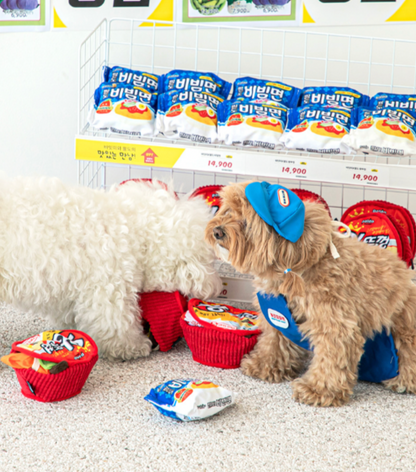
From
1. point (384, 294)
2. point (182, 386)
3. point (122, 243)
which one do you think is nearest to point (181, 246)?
point (122, 243)

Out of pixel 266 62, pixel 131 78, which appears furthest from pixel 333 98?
pixel 266 62

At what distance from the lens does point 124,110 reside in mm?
1492

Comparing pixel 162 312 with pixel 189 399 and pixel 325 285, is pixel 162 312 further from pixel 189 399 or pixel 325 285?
pixel 325 285

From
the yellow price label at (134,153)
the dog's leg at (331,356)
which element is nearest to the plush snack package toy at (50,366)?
the dog's leg at (331,356)

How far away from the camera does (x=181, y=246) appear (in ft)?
4.29

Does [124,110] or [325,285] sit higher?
[124,110]

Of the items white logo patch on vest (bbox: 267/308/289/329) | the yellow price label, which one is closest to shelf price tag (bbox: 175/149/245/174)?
the yellow price label

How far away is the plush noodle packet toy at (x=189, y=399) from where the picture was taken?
993mm

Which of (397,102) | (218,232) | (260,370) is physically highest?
(397,102)

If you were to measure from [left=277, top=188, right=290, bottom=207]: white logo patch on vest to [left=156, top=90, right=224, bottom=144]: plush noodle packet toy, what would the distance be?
21.6 inches

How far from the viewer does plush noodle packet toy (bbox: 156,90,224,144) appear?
1485 millimetres

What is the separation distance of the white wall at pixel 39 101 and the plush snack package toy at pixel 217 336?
1.50m

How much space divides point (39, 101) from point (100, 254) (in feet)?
5.10

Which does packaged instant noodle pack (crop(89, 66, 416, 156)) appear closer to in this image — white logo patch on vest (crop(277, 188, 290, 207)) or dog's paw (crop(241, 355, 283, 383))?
white logo patch on vest (crop(277, 188, 290, 207))
